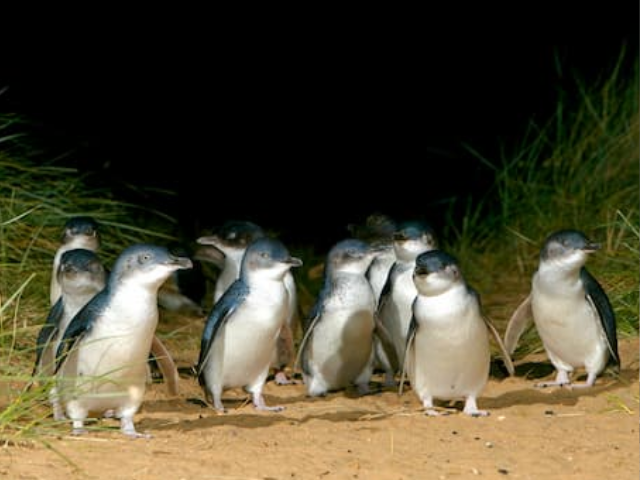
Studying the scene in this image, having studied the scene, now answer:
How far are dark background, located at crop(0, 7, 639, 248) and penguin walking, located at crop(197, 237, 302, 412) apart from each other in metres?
4.76

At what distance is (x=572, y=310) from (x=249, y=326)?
5.33ft

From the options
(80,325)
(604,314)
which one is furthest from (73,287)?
(604,314)

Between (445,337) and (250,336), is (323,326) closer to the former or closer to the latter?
(250,336)

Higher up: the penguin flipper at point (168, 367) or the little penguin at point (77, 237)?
the little penguin at point (77, 237)

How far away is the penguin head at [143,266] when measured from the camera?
21.3 feet

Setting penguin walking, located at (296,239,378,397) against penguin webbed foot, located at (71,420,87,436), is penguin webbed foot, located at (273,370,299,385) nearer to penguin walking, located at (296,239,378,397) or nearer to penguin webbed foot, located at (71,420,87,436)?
penguin walking, located at (296,239,378,397)

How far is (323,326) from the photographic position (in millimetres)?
7879

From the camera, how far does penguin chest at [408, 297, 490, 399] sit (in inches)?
284

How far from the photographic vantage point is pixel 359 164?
46.5ft

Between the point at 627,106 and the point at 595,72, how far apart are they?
2.46 metres

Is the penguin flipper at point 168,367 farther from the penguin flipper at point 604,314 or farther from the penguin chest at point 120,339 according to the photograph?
the penguin flipper at point 604,314

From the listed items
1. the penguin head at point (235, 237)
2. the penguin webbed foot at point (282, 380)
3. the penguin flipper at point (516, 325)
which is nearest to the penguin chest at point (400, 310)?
the penguin flipper at point (516, 325)

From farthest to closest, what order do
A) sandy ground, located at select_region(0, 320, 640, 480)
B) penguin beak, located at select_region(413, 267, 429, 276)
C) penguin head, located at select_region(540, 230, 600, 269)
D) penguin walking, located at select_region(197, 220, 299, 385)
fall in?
penguin walking, located at select_region(197, 220, 299, 385) → penguin head, located at select_region(540, 230, 600, 269) → penguin beak, located at select_region(413, 267, 429, 276) → sandy ground, located at select_region(0, 320, 640, 480)

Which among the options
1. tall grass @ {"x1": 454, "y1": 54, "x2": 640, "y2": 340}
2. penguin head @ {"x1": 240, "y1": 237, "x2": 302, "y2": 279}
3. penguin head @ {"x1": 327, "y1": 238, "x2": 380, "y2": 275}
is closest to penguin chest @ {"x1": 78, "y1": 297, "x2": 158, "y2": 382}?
penguin head @ {"x1": 240, "y1": 237, "x2": 302, "y2": 279}
